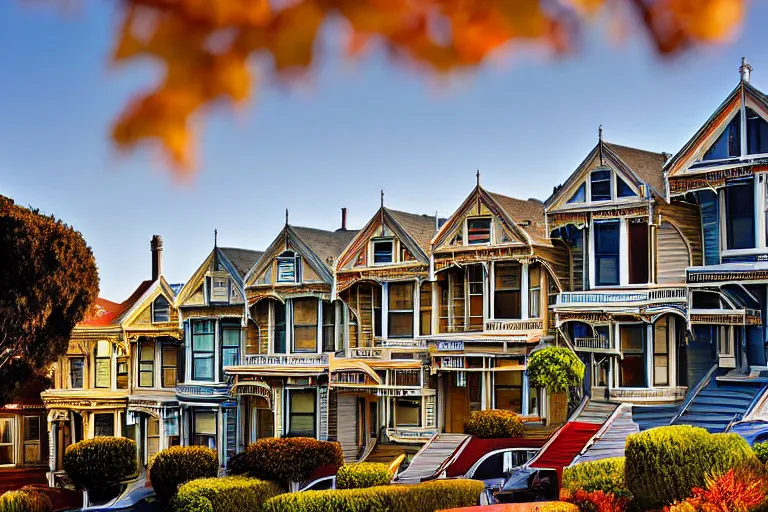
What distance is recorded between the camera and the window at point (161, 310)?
35.7 meters

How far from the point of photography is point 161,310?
3581cm

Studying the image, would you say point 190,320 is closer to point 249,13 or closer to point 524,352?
point 524,352

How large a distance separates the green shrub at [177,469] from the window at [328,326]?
17.1 ft

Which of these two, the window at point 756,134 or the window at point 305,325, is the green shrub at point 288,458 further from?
the window at point 756,134

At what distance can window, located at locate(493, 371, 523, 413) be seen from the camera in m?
27.6

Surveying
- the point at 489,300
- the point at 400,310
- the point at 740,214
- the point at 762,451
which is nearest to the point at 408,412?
the point at 400,310

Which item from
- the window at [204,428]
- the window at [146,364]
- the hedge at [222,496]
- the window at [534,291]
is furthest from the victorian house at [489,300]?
the window at [146,364]

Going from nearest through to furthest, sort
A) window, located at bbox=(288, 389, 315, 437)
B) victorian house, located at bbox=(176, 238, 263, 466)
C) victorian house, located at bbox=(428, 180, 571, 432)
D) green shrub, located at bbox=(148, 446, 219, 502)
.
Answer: victorian house, located at bbox=(428, 180, 571, 432) < green shrub, located at bbox=(148, 446, 219, 502) < window, located at bbox=(288, 389, 315, 437) < victorian house, located at bbox=(176, 238, 263, 466)

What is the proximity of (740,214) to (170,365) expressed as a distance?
64.5ft

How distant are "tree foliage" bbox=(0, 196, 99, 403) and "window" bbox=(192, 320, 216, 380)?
4330 mm

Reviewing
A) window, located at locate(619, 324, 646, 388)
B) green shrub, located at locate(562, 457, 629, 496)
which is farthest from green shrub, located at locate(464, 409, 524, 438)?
green shrub, located at locate(562, 457, 629, 496)

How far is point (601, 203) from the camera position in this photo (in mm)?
25703

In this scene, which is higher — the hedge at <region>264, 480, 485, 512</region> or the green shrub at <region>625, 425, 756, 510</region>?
the green shrub at <region>625, 425, 756, 510</region>

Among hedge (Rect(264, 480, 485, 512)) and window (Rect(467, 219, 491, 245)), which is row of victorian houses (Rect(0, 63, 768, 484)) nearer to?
window (Rect(467, 219, 491, 245))
